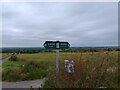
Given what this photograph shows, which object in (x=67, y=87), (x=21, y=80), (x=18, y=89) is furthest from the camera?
(x=21, y=80)

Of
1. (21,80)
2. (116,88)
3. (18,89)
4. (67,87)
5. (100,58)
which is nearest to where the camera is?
(67,87)

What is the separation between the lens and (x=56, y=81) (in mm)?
7176

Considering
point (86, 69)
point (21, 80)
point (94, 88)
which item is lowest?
point (21, 80)

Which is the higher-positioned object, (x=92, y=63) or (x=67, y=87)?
(x=92, y=63)

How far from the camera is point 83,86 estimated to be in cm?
686

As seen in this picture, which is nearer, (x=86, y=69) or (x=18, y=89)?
(x=86, y=69)

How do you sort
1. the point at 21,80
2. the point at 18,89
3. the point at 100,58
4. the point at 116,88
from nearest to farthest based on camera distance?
1. the point at 116,88
2. the point at 100,58
3. the point at 18,89
4. the point at 21,80

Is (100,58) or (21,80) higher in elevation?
(100,58)

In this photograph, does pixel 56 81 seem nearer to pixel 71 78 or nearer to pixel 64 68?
pixel 71 78

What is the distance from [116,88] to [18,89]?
613cm

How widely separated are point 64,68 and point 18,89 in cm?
500

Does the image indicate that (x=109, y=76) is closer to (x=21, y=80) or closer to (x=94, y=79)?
(x=94, y=79)

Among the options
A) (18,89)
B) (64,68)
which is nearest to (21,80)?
(18,89)

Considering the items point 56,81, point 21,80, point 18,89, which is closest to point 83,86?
point 56,81
